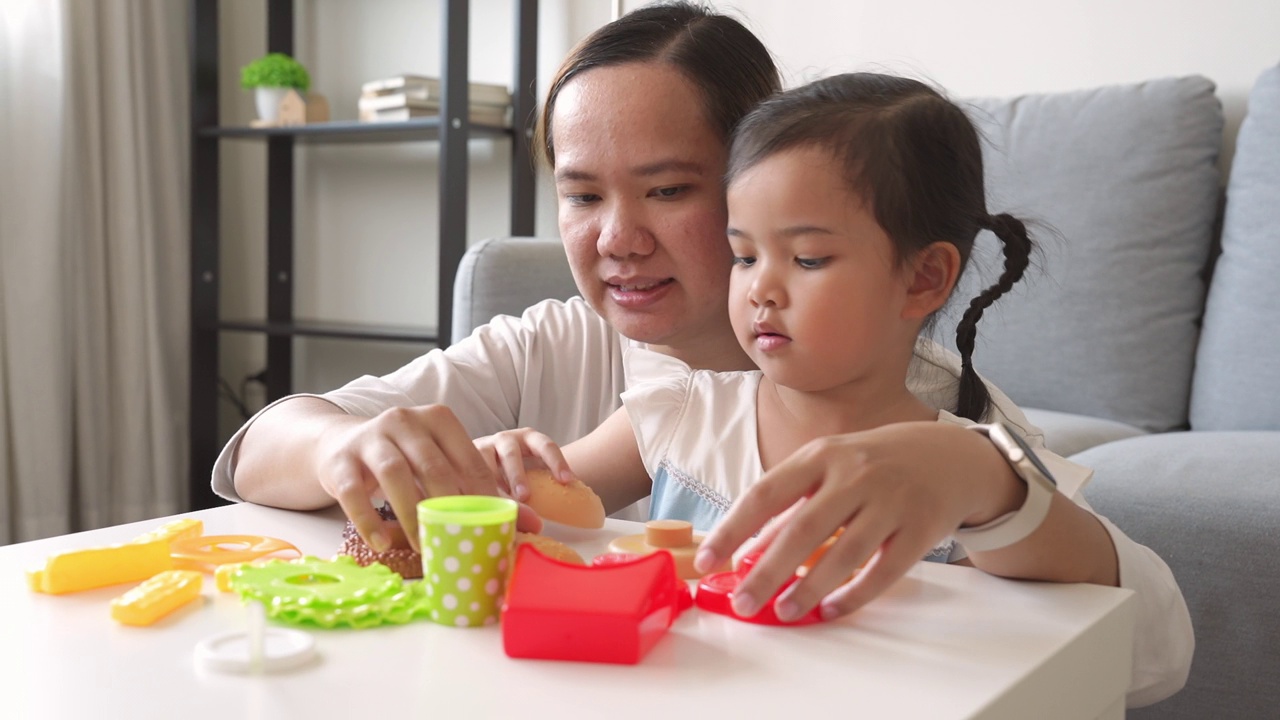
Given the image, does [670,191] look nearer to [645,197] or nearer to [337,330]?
[645,197]

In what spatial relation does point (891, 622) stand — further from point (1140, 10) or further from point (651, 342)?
point (1140, 10)

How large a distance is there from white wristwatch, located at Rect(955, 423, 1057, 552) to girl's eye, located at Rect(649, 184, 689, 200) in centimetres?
49

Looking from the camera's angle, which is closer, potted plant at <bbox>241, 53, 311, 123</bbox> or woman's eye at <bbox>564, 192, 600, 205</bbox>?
woman's eye at <bbox>564, 192, 600, 205</bbox>

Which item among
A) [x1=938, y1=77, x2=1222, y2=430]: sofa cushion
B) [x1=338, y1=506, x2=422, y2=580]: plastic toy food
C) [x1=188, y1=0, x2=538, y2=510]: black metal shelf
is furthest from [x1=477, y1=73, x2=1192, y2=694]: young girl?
[x1=188, y1=0, x2=538, y2=510]: black metal shelf

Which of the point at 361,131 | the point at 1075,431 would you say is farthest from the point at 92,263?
the point at 1075,431

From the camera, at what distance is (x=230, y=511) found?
88 cm

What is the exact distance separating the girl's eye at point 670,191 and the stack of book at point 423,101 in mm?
1888

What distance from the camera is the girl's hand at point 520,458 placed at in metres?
0.81

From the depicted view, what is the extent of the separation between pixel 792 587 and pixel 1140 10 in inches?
83.6

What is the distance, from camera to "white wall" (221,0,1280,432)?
232 cm

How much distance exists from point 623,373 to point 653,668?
0.84 m

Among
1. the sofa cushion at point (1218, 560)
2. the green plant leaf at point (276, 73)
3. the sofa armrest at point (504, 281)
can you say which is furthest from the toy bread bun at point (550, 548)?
the green plant leaf at point (276, 73)

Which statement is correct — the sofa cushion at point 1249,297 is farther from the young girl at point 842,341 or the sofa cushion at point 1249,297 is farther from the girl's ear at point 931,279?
the girl's ear at point 931,279

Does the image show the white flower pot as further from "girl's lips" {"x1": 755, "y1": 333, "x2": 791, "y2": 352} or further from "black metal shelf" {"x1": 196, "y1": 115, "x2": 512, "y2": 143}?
"girl's lips" {"x1": 755, "y1": 333, "x2": 791, "y2": 352}
